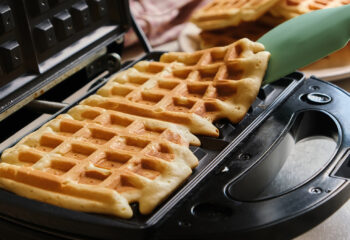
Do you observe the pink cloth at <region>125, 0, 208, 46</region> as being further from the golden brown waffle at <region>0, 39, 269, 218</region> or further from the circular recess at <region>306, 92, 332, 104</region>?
the circular recess at <region>306, 92, 332, 104</region>

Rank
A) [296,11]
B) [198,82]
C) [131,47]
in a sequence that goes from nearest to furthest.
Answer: [198,82]
[296,11]
[131,47]

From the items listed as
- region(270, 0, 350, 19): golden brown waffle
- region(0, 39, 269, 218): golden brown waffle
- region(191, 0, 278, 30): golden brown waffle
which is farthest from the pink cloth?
region(0, 39, 269, 218): golden brown waffle

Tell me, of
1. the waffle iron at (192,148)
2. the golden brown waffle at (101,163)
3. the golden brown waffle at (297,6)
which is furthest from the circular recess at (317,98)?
the golden brown waffle at (297,6)

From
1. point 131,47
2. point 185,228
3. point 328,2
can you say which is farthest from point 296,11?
point 185,228

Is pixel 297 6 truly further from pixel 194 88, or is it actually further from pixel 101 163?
pixel 101 163

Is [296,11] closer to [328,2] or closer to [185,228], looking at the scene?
[328,2]


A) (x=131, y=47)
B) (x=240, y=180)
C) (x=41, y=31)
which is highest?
(x=41, y=31)

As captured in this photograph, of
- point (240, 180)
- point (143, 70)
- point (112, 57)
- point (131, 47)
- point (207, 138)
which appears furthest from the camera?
point (131, 47)
